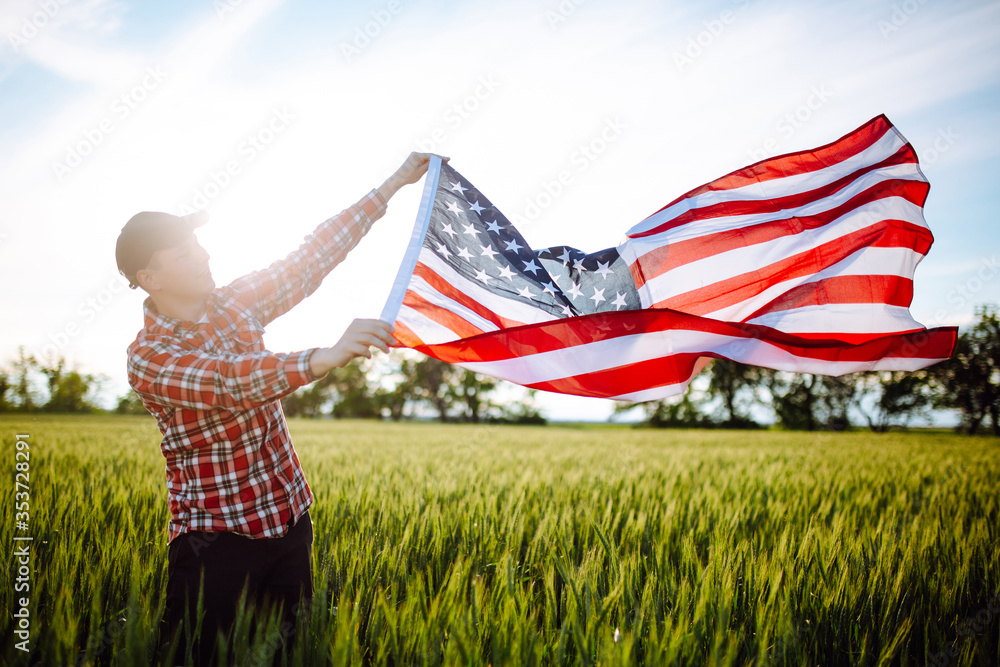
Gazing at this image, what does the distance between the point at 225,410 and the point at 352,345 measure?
705 millimetres

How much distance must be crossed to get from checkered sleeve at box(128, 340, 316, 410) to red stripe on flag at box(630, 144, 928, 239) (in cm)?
234

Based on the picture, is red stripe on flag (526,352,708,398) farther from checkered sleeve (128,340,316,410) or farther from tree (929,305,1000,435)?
tree (929,305,1000,435)

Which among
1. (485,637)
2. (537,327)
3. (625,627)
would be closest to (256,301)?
(537,327)

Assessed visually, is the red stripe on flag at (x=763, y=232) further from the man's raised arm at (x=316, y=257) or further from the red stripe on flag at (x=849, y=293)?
the man's raised arm at (x=316, y=257)

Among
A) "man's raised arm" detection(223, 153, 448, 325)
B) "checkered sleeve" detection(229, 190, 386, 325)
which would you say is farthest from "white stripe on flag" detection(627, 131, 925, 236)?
"checkered sleeve" detection(229, 190, 386, 325)

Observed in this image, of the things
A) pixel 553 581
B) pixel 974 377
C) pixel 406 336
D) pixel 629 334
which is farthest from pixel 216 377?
pixel 974 377

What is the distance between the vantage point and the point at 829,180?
10.4ft

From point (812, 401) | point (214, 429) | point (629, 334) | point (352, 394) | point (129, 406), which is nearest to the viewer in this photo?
point (214, 429)

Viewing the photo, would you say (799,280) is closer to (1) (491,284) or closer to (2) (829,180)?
(2) (829,180)

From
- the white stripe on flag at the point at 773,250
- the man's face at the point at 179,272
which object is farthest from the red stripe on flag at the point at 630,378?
the man's face at the point at 179,272

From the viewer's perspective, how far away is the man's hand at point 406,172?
292 centimetres

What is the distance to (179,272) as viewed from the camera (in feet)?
6.57

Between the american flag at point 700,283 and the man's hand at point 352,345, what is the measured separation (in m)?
0.70

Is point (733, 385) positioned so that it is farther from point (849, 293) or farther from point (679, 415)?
point (849, 293)
